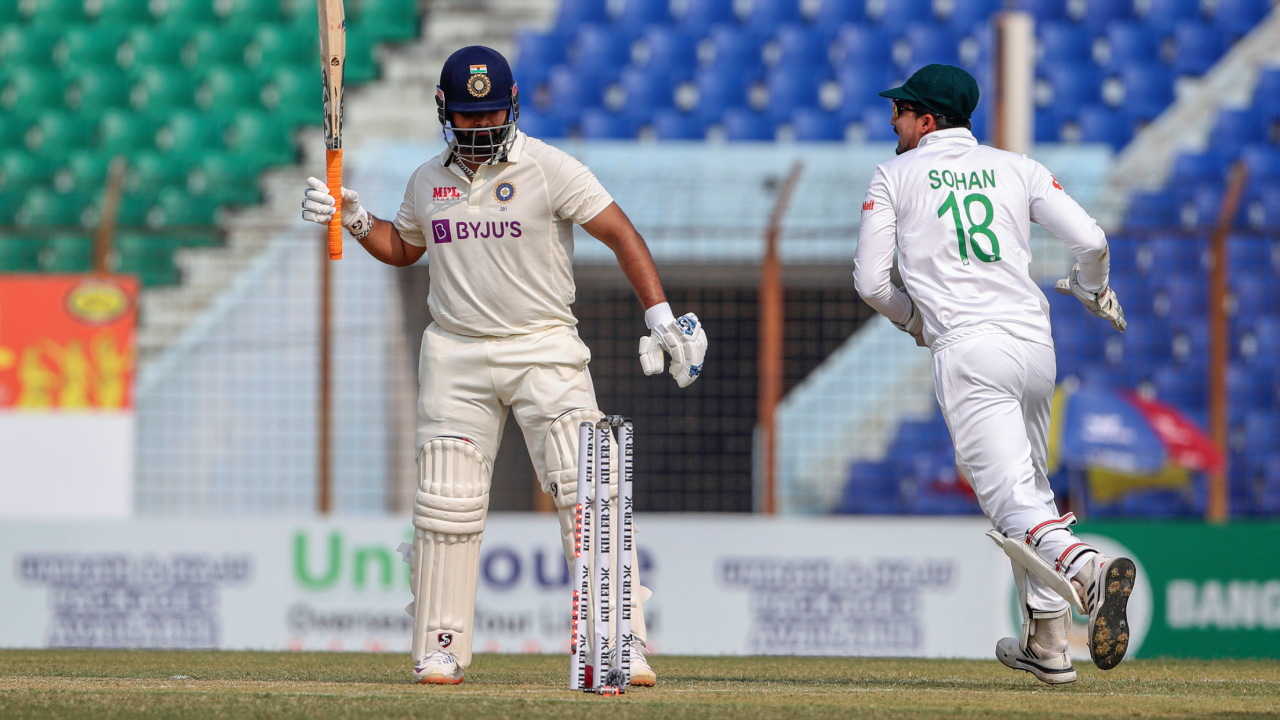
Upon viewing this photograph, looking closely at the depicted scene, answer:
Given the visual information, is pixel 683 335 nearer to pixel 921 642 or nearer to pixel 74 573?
pixel 921 642

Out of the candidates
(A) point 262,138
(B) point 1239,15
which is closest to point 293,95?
(A) point 262,138

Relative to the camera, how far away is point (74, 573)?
779 centimetres

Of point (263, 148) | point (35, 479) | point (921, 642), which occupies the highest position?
point (263, 148)

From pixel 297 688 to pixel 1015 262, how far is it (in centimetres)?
234

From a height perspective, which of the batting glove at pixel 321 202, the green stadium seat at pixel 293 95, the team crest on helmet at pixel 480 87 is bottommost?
the batting glove at pixel 321 202

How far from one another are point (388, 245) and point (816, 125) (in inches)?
352

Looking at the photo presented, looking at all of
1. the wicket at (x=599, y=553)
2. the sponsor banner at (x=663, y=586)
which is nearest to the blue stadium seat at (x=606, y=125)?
the sponsor banner at (x=663, y=586)

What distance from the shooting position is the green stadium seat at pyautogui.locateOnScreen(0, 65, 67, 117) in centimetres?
1368

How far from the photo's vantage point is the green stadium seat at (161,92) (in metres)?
13.6

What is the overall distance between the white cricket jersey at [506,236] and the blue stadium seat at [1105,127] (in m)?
9.45

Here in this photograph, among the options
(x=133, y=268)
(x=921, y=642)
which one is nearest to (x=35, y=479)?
(x=133, y=268)

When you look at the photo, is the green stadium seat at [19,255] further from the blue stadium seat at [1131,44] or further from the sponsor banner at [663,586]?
the blue stadium seat at [1131,44]

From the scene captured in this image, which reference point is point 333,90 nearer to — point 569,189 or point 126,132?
point 569,189

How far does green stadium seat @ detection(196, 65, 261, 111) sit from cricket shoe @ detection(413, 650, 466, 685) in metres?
10.1
